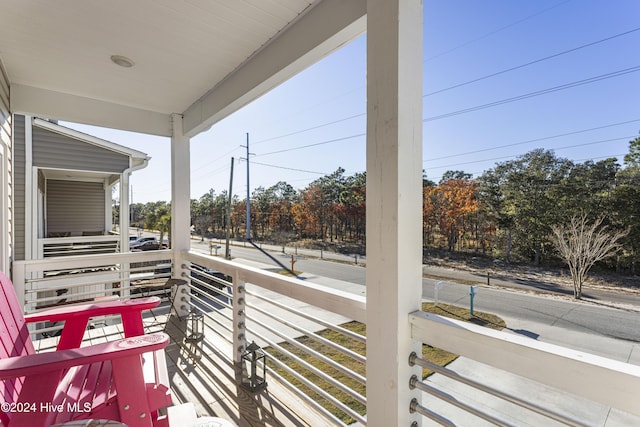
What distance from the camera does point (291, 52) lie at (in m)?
1.88

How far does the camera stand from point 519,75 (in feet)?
4.02

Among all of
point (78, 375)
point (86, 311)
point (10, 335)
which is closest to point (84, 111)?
point (86, 311)

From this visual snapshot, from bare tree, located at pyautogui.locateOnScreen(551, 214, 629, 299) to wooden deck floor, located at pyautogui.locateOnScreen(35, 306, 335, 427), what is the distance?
1.36 meters

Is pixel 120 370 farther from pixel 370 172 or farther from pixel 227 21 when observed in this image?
pixel 227 21

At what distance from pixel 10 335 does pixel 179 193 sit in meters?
2.12

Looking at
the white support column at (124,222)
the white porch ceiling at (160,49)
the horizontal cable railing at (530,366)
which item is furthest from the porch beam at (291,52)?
the white support column at (124,222)

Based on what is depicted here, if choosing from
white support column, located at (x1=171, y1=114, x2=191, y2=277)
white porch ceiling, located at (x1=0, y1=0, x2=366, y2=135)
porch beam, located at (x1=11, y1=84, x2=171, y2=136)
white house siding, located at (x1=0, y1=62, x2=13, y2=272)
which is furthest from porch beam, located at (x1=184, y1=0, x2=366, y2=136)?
white house siding, located at (x1=0, y1=62, x2=13, y2=272)

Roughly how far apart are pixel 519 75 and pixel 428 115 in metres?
0.35

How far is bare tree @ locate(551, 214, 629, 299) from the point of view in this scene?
0.90 metres

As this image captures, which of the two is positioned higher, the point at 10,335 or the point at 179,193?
the point at 179,193

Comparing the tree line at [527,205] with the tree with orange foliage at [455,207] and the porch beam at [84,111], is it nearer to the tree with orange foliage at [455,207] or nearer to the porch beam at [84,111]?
the tree with orange foliage at [455,207]

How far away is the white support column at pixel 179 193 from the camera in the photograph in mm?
3408

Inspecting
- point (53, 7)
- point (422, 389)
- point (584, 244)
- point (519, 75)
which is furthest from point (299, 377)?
point (53, 7)

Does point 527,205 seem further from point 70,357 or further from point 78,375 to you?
point 78,375
